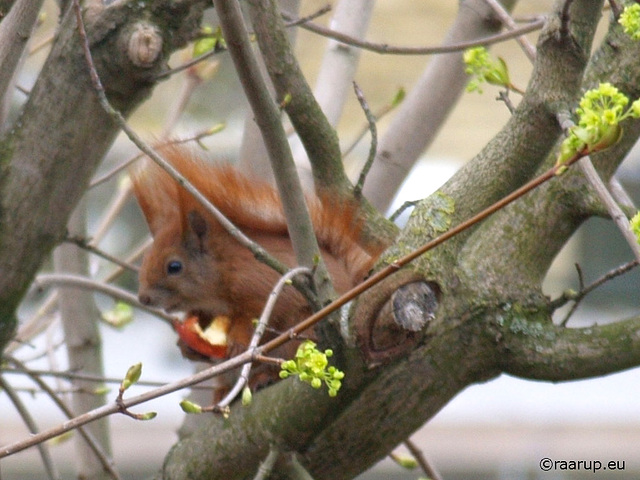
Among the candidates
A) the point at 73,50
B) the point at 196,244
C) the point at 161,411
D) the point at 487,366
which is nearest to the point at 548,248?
the point at 487,366

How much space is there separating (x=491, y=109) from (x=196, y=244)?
11.3ft

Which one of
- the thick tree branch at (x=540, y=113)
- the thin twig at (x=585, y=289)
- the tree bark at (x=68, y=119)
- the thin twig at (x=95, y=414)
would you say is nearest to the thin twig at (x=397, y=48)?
the tree bark at (x=68, y=119)

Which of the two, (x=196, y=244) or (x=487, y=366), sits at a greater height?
(x=196, y=244)

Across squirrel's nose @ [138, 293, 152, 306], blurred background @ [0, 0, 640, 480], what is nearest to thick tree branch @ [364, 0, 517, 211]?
squirrel's nose @ [138, 293, 152, 306]

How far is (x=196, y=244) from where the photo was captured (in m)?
1.88

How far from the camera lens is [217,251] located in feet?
Result: 6.21

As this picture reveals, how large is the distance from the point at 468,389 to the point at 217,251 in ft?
10.5

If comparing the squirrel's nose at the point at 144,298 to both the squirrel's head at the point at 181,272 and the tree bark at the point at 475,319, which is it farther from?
the tree bark at the point at 475,319

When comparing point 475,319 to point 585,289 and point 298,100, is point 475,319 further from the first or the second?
point 298,100

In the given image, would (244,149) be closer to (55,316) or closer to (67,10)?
(67,10)

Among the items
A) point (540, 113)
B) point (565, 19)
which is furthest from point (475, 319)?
point (565, 19)

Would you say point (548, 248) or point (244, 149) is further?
point (244, 149)

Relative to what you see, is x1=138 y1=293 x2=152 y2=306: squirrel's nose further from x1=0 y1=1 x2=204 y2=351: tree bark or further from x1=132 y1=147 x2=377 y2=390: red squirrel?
x1=0 y1=1 x2=204 y2=351: tree bark

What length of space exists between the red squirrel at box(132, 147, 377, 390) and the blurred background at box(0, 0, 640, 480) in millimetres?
2469
